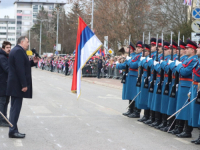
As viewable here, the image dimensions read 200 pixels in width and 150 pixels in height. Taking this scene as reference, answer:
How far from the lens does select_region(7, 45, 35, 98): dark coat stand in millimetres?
8805

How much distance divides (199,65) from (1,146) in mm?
4057

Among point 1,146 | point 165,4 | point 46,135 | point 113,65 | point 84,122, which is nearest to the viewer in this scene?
point 1,146

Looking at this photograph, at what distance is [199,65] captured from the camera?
28.5ft

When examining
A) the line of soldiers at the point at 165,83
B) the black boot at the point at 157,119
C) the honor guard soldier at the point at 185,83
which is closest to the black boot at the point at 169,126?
the line of soldiers at the point at 165,83

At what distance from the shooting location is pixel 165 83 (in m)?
10.2

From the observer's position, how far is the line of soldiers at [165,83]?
29.7ft

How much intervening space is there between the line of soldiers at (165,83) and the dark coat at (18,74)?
3127 mm

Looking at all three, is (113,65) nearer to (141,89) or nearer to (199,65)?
(141,89)

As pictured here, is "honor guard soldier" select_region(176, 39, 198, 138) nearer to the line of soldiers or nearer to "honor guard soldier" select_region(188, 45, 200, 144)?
the line of soldiers

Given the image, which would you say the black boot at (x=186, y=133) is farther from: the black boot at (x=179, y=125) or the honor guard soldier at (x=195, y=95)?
the honor guard soldier at (x=195, y=95)

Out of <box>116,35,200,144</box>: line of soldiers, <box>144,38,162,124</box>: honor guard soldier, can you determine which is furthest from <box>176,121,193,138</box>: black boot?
<box>144,38,162,124</box>: honor guard soldier

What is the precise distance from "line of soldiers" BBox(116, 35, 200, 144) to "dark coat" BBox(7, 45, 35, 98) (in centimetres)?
313

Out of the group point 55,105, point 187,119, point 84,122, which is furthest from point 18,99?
point 55,105

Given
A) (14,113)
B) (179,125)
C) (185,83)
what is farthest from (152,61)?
(14,113)
